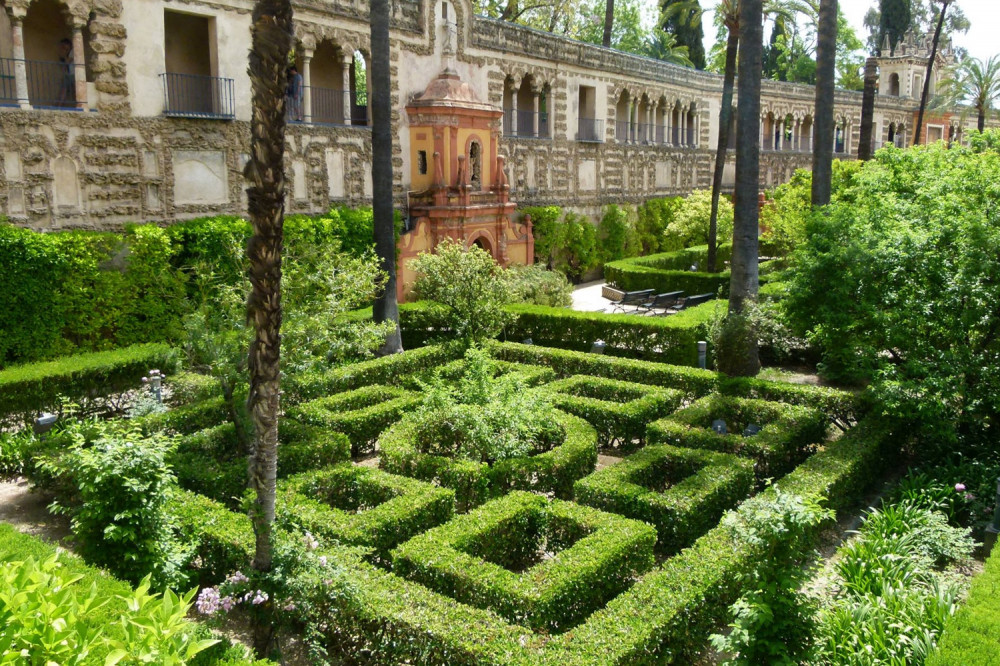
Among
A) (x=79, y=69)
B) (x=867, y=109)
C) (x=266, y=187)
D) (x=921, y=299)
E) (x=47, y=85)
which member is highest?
(x=867, y=109)

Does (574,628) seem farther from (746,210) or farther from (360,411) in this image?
(746,210)

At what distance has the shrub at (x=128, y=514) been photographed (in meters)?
7.91

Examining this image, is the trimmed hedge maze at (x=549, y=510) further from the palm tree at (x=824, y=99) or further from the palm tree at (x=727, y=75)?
the palm tree at (x=727, y=75)

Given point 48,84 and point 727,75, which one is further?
point 727,75

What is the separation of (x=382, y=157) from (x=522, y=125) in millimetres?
16209

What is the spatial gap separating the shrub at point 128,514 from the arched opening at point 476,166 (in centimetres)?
1895

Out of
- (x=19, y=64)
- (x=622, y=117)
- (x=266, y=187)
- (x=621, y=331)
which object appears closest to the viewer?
(x=266, y=187)

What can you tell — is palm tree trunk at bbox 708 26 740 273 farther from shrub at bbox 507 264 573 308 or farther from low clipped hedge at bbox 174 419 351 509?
low clipped hedge at bbox 174 419 351 509

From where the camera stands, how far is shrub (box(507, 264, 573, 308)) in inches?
832

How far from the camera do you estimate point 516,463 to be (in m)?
10.2

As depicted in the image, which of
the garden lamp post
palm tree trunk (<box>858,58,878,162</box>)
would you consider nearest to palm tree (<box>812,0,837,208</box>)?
palm tree trunk (<box>858,58,878,162</box>)

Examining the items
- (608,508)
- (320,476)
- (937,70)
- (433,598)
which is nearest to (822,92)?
(608,508)

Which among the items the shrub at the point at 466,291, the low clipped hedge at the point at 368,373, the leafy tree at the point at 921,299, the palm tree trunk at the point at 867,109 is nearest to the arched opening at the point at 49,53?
the shrub at the point at 466,291

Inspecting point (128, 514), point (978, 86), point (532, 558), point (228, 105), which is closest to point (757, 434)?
point (532, 558)
